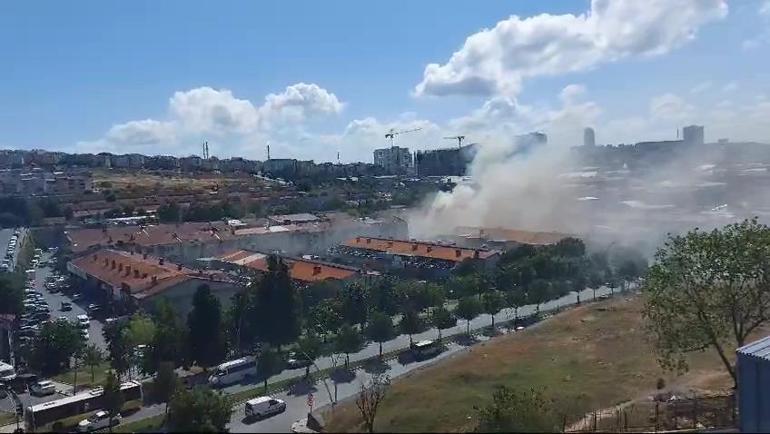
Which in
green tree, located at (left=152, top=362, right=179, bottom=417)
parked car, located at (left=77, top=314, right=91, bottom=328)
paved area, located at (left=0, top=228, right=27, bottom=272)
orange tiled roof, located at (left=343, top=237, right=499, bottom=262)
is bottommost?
parked car, located at (left=77, top=314, right=91, bottom=328)

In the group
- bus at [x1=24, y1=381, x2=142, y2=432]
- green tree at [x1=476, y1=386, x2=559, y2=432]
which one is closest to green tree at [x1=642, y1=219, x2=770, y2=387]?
green tree at [x1=476, y1=386, x2=559, y2=432]

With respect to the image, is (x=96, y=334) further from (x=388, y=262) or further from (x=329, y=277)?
(x=388, y=262)

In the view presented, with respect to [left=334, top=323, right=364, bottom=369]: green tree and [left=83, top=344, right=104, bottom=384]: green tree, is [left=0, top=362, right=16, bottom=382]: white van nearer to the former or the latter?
[left=83, top=344, right=104, bottom=384]: green tree

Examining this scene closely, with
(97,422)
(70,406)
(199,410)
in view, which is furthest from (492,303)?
(199,410)

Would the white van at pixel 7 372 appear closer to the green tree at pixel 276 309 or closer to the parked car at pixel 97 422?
the parked car at pixel 97 422

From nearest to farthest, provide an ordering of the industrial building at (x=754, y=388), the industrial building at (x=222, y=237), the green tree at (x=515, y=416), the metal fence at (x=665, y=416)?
the green tree at (x=515, y=416)
the industrial building at (x=754, y=388)
the metal fence at (x=665, y=416)
the industrial building at (x=222, y=237)

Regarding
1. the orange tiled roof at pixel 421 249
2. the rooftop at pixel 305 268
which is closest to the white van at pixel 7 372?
the rooftop at pixel 305 268

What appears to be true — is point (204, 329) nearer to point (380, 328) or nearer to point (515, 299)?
point (380, 328)
